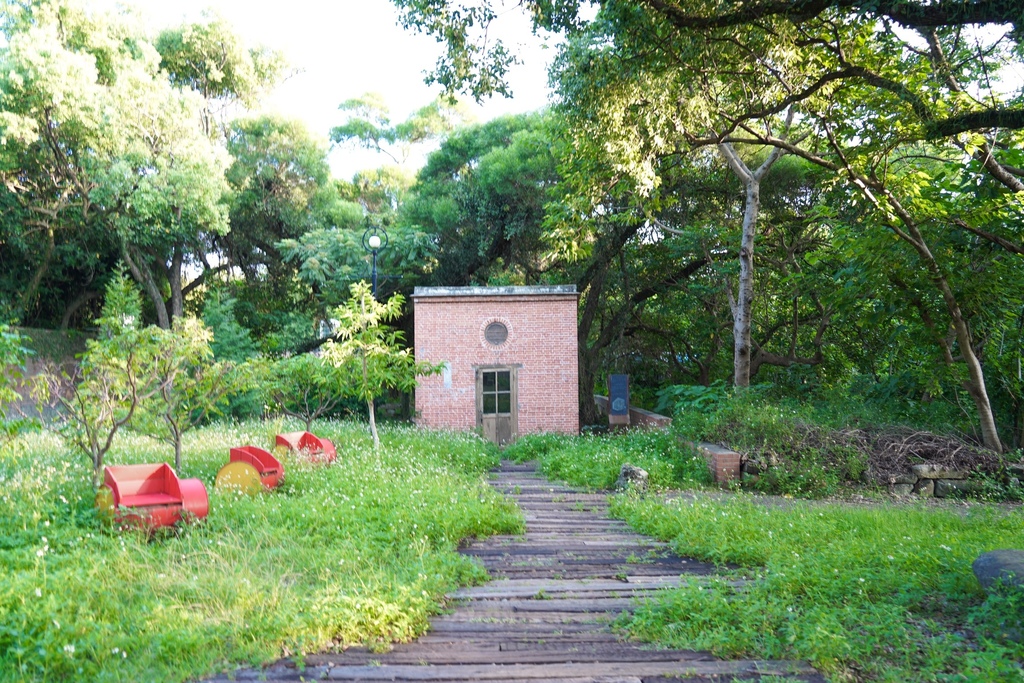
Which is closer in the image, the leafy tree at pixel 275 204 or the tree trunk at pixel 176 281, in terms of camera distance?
the tree trunk at pixel 176 281

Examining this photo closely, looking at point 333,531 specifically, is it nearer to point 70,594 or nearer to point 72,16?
point 70,594

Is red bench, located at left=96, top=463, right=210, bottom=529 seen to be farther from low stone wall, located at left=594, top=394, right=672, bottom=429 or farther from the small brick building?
low stone wall, located at left=594, top=394, right=672, bottom=429

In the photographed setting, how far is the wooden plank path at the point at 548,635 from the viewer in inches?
158

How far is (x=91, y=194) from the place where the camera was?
18016 millimetres

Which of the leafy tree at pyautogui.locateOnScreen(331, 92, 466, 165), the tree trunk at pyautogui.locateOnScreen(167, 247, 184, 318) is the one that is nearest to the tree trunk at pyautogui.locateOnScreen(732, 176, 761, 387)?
the tree trunk at pyautogui.locateOnScreen(167, 247, 184, 318)

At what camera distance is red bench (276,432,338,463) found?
10250mm

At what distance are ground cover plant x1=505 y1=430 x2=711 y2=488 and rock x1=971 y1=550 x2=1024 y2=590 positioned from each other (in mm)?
5147

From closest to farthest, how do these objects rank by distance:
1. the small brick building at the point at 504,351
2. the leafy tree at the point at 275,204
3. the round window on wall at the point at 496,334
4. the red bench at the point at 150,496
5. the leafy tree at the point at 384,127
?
1. the red bench at the point at 150,496
2. the small brick building at the point at 504,351
3. the round window on wall at the point at 496,334
4. the leafy tree at the point at 275,204
5. the leafy tree at the point at 384,127

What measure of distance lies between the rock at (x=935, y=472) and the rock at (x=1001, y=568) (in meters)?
5.19

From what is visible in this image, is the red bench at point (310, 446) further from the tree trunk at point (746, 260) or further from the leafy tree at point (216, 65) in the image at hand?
the leafy tree at point (216, 65)

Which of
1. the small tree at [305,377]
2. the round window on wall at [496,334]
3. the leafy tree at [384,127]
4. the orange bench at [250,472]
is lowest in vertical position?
the orange bench at [250,472]

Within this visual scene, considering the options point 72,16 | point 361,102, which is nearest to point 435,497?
point 72,16

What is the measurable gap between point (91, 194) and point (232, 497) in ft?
45.8

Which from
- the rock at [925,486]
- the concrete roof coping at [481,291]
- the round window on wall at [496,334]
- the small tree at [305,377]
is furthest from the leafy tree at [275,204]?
the rock at [925,486]
